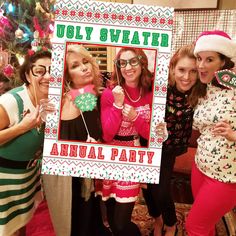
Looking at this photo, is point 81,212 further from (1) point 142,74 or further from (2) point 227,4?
(2) point 227,4

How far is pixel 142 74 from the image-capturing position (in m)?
1.16

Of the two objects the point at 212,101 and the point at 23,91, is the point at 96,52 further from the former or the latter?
the point at 212,101

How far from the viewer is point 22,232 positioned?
5.83 ft

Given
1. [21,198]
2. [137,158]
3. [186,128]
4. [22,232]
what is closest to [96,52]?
[137,158]

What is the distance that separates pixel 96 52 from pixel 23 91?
39 cm

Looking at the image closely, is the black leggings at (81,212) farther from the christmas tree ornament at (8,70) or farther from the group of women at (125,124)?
the christmas tree ornament at (8,70)

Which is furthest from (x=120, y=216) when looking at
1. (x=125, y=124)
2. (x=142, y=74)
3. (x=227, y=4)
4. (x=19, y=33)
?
(x=227, y=4)

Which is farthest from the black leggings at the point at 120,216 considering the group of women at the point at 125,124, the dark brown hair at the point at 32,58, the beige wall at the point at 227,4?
the beige wall at the point at 227,4

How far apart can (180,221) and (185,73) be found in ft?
4.05

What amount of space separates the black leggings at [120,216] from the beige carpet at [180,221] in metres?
0.51

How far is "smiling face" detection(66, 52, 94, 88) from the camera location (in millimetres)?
1136

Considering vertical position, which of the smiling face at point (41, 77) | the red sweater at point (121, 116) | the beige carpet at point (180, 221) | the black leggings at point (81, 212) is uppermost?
the smiling face at point (41, 77)

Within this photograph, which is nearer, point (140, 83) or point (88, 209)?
point (140, 83)

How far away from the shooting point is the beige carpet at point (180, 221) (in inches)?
77.5
